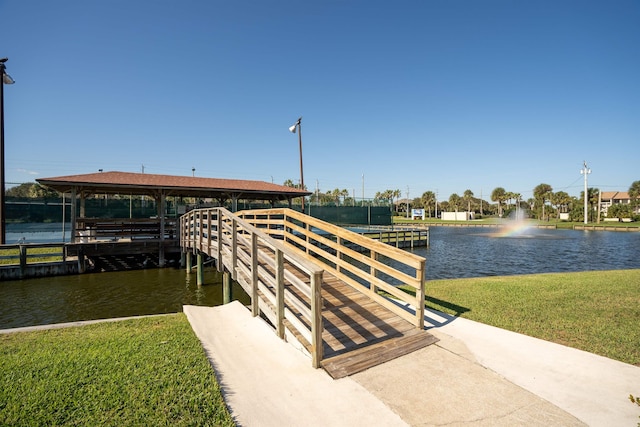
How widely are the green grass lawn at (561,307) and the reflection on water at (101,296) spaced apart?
19.4 feet

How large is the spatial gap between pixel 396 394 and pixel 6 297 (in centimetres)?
1106

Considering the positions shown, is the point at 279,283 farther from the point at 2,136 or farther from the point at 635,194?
the point at 635,194

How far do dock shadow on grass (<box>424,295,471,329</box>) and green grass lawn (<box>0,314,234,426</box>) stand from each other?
341 cm

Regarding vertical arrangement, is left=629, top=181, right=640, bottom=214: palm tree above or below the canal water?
above

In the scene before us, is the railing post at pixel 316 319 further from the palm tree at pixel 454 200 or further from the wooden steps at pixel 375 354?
the palm tree at pixel 454 200

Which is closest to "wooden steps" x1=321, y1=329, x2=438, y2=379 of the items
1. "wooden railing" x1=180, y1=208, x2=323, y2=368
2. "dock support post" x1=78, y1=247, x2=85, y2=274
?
"wooden railing" x1=180, y1=208, x2=323, y2=368

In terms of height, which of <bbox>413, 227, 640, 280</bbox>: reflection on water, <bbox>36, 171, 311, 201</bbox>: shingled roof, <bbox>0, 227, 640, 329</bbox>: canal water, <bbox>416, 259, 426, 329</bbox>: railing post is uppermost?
<bbox>36, 171, 311, 201</bbox>: shingled roof

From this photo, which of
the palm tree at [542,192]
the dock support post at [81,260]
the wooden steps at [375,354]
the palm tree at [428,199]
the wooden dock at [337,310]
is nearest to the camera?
the wooden steps at [375,354]

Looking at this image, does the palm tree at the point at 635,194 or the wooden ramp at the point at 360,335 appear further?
the palm tree at the point at 635,194

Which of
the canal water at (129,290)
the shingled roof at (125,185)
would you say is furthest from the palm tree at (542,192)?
the shingled roof at (125,185)

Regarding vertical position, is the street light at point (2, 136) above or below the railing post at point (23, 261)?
above

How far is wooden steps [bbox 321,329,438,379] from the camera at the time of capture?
3539 millimetres

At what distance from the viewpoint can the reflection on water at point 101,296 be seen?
7637 millimetres

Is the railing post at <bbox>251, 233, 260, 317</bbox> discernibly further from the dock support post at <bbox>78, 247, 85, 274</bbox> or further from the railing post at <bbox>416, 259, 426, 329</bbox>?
the dock support post at <bbox>78, 247, 85, 274</bbox>
